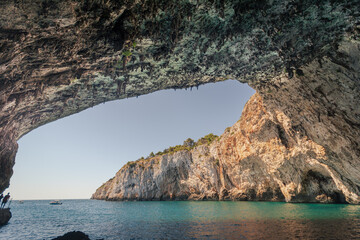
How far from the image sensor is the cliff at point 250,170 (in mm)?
26938

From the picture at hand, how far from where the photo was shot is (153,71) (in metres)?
13.0

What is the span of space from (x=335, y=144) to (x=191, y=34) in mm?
17929

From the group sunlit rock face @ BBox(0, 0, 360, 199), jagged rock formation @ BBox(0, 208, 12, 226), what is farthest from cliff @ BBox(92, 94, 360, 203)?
jagged rock formation @ BBox(0, 208, 12, 226)

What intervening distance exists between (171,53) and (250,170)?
4034cm

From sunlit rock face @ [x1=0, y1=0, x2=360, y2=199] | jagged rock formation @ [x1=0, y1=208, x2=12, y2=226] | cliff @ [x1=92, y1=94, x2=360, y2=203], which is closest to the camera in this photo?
sunlit rock face @ [x1=0, y1=0, x2=360, y2=199]

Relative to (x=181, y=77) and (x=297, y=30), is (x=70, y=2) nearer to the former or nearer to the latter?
(x=181, y=77)

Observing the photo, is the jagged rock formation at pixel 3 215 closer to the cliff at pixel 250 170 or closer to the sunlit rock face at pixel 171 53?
the sunlit rock face at pixel 171 53

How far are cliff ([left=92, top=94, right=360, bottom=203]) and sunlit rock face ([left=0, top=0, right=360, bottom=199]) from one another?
11121mm

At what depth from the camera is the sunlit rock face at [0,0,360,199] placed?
812cm

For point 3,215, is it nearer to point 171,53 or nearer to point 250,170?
point 171,53

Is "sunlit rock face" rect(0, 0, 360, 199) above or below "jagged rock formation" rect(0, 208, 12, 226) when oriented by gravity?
above

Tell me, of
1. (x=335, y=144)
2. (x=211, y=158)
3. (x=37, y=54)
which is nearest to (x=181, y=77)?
(x=37, y=54)

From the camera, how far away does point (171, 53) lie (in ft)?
37.1

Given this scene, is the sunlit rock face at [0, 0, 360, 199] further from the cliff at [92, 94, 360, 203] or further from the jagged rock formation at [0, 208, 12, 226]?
the cliff at [92, 94, 360, 203]
